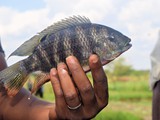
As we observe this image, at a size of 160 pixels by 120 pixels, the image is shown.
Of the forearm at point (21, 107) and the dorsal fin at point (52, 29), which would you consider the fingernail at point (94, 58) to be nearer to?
the dorsal fin at point (52, 29)

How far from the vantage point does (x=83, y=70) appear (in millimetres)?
2436

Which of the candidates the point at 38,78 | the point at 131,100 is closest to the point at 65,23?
the point at 38,78

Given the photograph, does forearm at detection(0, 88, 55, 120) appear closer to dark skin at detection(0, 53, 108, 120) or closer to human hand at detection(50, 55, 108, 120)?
dark skin at detection(0, 53, 108, 120)

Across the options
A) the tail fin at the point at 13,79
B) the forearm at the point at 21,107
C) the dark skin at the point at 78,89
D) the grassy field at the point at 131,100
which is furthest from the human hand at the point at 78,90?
the grassy field at the point at 131,100

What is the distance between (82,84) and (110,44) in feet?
0.93

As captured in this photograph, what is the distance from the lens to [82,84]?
8.07ft

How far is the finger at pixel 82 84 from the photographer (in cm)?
240

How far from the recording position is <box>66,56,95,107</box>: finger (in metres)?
2.40

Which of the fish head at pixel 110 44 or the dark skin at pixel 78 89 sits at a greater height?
the fish head at pixel 110 44

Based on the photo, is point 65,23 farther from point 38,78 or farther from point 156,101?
point 156,101

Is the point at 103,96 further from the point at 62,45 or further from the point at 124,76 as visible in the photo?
the point at 124,76

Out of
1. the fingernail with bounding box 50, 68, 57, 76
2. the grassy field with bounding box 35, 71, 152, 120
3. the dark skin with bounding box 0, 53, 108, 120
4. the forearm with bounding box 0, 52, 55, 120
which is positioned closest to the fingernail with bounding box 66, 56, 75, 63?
the dark skin with bounding box 0, 53, 108, 120

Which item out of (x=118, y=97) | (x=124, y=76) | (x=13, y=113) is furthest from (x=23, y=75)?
(x=124, y=76)

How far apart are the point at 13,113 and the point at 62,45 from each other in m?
1.11
